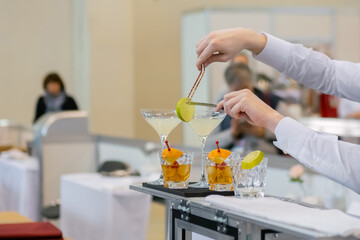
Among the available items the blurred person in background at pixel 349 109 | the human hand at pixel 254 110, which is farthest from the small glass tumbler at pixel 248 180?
the blurred person in background at pixel 349 109

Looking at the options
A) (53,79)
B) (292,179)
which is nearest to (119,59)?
(53,79)

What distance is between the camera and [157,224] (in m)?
6.23

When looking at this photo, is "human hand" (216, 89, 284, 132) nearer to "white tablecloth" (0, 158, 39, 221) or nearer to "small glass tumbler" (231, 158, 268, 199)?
"small glass tumbler" (231, 158, 268, 199)

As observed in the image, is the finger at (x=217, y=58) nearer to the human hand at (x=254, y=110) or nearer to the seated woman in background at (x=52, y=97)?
the human hand at (x=254, y=110)

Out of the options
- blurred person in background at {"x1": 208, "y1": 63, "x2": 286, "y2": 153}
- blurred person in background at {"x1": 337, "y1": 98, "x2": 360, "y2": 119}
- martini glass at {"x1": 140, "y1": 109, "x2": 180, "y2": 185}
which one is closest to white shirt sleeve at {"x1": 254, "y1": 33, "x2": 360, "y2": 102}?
martini glass at {"x1": 140, "y1": 109, "x2": 180, "y2": 185}

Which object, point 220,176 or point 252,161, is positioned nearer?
point 252,161

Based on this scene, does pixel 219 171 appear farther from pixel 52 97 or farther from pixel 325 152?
pixel 52 97

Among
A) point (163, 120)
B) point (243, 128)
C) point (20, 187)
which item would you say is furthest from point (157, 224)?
point (163, 120)

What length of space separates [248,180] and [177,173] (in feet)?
0.73

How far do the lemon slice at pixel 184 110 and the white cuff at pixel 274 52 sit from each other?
0.78 ft

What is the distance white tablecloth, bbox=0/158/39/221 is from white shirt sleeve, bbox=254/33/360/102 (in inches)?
147

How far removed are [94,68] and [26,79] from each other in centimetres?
325

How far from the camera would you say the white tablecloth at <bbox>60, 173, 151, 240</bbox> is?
3844 millimetres

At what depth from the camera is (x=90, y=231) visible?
4.04m
